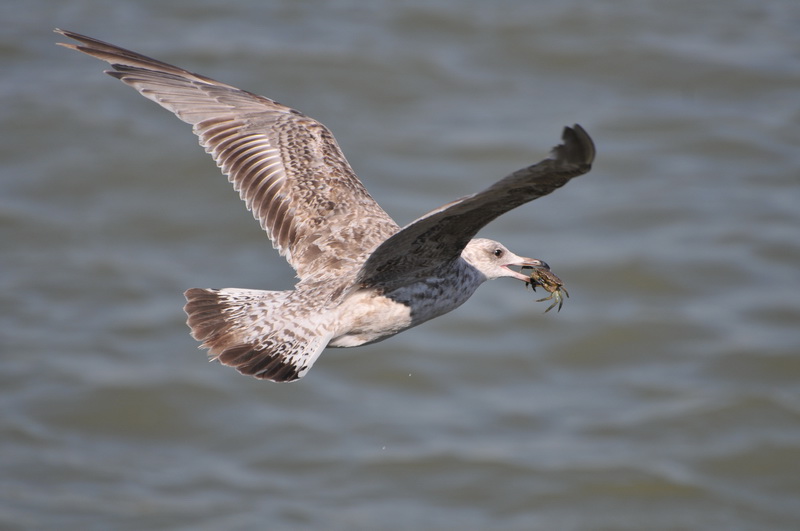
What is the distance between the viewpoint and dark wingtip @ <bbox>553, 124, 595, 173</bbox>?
4.15 metres

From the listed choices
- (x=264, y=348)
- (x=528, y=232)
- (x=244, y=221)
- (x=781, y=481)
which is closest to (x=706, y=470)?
(x=781, y=481)

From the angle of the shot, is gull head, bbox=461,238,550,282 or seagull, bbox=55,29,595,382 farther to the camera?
gull head, bbox=461,238,550,282

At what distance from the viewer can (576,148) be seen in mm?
4203

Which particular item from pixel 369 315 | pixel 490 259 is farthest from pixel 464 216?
pixel 490 259

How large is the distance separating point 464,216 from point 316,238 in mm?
1411

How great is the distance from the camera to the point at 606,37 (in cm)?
1719

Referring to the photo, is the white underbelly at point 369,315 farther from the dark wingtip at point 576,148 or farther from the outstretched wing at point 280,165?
the dark wingtip at point 576,148

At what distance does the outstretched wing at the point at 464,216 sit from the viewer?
426cm

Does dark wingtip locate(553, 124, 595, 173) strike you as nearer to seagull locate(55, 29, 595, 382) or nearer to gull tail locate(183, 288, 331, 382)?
seagull locate(55, 29, 595, 382)

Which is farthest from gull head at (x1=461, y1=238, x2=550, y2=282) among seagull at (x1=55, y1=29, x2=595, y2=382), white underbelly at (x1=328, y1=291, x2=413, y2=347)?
white underbelly at (x1=328, y1=291, x2=413, y2=347)

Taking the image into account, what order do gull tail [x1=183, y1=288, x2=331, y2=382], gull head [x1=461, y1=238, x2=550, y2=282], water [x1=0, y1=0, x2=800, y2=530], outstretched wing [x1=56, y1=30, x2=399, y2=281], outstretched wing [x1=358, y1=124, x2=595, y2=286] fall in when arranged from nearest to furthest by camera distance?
outstretched wing [x1=358, y1=124, x2=595, y2=286]
gull tail [x1=183, y1=288, x2=331, y2=382]
gull head [x1=461, y1=238, x2=550, y2=282]
outstretched wing [x1=56, y1=30, x2=399, y2=281]
water [x1=0, y1=0, x2=800, y2=530]

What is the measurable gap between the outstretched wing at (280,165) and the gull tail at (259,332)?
0.40m

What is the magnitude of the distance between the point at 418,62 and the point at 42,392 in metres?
7.89

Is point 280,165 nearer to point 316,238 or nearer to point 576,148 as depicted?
point 316,238
